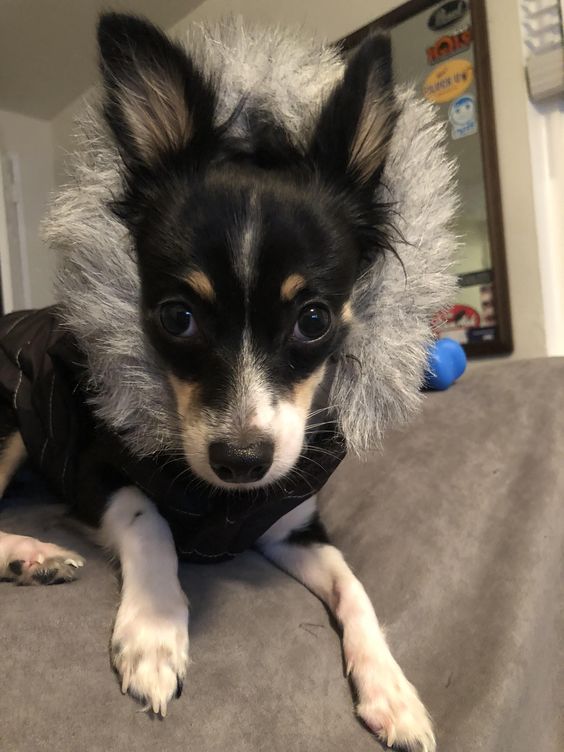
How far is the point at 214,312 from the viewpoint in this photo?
831mm

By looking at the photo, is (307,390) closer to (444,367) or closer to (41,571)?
(41,571)

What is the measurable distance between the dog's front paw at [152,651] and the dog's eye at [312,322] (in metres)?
0.40

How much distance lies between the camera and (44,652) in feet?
2.32

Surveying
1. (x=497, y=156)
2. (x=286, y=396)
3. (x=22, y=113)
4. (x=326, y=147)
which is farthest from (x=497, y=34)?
(x=22, y=113)

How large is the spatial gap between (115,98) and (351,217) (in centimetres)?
38

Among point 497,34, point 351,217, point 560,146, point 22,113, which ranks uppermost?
point 22,113

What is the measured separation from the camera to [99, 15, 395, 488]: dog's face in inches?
32.2

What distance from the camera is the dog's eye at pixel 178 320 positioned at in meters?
0.85

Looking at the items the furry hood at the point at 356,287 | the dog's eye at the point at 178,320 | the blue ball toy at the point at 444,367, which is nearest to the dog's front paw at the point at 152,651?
the furry hood at the point at 356,287

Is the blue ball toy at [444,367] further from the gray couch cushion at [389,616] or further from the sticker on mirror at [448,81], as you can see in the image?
the sticker on mirror at [448,81]

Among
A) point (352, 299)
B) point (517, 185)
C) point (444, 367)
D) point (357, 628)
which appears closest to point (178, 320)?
point (352, 299)

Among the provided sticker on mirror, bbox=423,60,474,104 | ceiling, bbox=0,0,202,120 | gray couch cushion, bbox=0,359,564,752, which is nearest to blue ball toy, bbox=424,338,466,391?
gray couch cushion, bbox=0,359,564,752

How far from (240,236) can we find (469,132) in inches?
57.4

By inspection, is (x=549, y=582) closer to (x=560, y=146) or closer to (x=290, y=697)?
(x=290, y=697)
